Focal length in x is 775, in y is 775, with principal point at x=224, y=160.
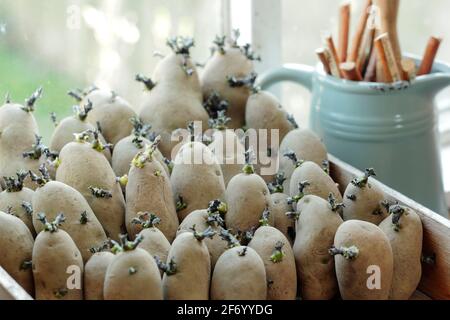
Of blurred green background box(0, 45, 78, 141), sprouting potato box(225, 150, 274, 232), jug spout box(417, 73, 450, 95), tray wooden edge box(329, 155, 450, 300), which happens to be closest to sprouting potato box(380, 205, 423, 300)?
tray wooden edge box(329, 155, 450, 300)

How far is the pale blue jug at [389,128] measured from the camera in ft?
3.08

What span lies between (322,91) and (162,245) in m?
0.38

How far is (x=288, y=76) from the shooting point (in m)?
1.03

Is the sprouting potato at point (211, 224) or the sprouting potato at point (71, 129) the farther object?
the sprouting potato at point (71, 129)

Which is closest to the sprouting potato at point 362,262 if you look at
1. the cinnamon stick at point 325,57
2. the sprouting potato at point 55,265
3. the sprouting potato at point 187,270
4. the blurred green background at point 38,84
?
the sprouting potato at point 187,270

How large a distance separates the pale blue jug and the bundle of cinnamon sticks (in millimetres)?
19

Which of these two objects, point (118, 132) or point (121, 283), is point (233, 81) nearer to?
point (118, 132)

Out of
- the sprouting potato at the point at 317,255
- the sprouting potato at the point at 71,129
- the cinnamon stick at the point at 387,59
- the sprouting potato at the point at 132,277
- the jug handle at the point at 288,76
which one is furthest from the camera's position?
the jug handle at the point at 288,76

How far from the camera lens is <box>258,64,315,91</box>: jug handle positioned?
103cm

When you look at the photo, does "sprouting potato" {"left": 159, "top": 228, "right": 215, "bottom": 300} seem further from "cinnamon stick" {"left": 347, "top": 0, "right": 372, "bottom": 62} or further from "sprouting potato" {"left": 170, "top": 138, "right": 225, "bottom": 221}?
"cinnamon stick" {"left": 347, "top": 0, "right": 372, "bottom": 62}

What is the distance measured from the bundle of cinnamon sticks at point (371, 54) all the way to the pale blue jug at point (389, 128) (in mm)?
19

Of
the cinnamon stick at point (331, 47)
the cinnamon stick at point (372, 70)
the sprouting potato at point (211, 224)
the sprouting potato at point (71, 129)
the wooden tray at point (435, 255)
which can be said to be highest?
the cinnamon stick at point (331, 47)

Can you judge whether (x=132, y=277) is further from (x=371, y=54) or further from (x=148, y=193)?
(x=371, y=54)

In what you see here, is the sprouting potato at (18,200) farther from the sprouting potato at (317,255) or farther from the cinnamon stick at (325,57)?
the cinnamon stick at (325,57)
